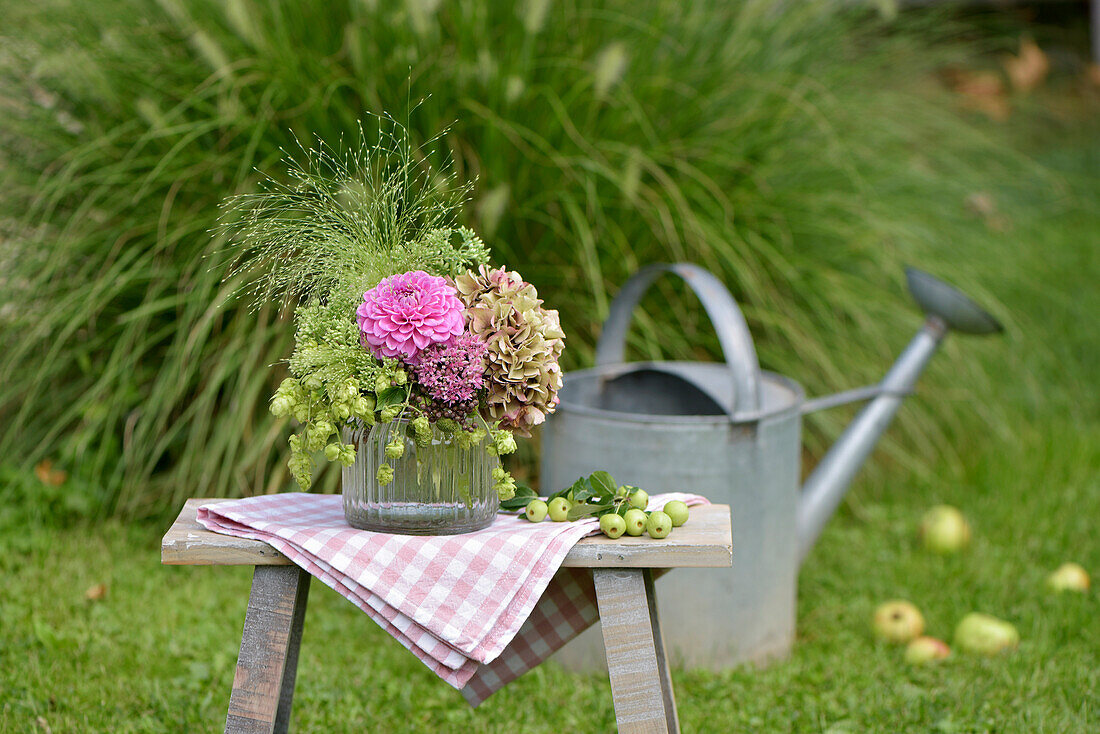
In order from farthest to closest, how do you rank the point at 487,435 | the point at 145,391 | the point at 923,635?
the point at 145,391
the point at 923,635
the point at 487,435

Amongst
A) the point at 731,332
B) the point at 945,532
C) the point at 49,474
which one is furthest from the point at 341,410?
the point at 945,532

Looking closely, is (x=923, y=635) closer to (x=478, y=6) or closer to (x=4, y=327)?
(x=478, y=6)

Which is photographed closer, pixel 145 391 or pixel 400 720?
pixel 400 720

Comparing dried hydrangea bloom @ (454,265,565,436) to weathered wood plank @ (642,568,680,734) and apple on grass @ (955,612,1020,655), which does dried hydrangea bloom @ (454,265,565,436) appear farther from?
apple on grass @ (955,612,1020,655)

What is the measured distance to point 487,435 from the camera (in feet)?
5.18

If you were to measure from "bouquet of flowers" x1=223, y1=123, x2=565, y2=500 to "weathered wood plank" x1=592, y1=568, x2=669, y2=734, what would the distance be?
0.21m

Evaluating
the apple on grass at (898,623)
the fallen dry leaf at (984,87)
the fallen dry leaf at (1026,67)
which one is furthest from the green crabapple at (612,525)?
the fallen dry leaf at (1026,67)

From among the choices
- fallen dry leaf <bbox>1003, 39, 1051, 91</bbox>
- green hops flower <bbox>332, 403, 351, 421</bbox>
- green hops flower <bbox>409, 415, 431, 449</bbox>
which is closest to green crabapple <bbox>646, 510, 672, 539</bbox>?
green hops flower <bbox>409, 415, 431, 449</bbox>

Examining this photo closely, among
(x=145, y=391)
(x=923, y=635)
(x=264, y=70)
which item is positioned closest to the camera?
(x=923, y=635)

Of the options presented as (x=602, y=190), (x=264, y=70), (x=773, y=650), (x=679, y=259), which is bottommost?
(x=773, y=650)

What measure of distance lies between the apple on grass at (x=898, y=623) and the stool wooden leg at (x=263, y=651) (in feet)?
5.55

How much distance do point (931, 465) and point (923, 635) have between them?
1.33m

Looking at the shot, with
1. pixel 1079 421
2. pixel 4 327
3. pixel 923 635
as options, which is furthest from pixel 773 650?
pixel 1079 421

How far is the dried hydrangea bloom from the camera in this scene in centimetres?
150
